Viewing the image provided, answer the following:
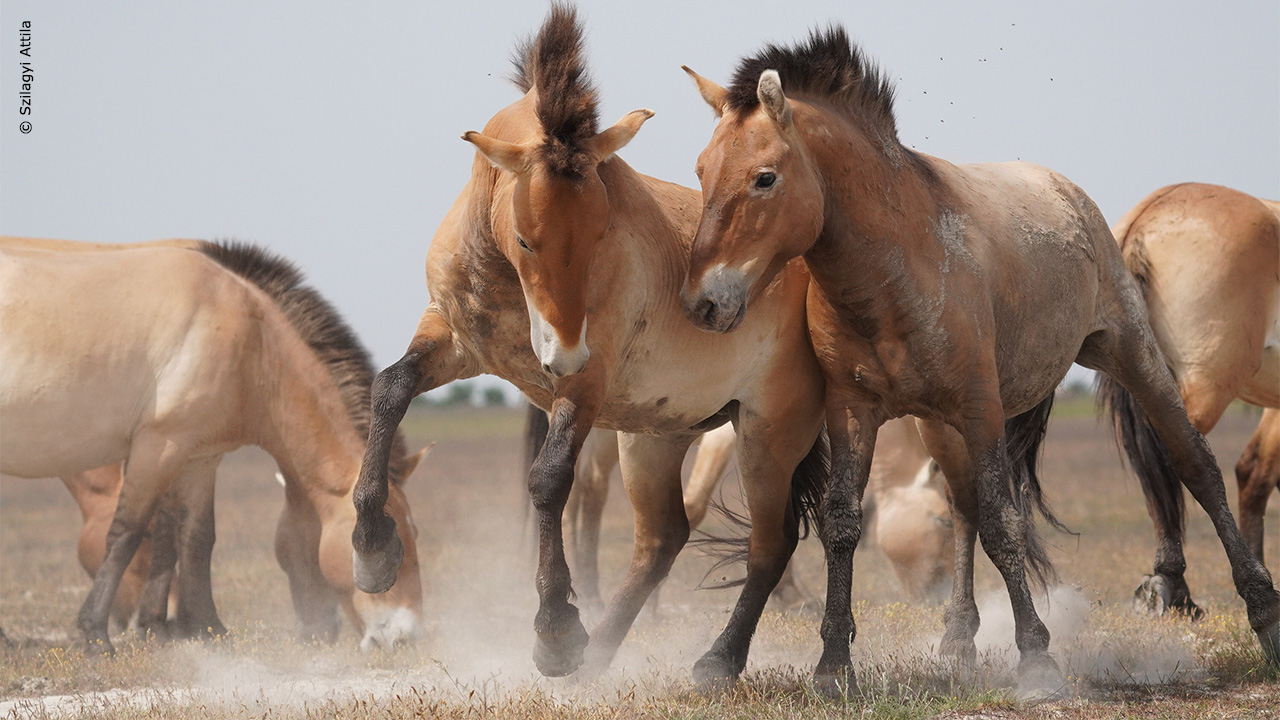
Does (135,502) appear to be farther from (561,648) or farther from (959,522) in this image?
(959,522)

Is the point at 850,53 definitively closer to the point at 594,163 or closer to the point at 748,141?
the point at 748,141

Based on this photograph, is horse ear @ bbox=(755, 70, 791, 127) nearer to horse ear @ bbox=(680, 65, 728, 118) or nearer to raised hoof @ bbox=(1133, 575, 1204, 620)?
horse ear @ bbox=(680, 65, 728, 118)

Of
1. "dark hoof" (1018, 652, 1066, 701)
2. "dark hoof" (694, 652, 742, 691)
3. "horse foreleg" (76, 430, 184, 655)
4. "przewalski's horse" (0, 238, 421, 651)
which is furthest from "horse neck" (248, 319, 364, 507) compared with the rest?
"dark hoof" (1018, 652, 1066, 701)

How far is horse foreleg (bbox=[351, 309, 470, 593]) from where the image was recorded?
4742 mm

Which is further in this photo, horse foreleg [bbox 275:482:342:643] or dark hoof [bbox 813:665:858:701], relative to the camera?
horse foreleg [bbox 275:482:342:643]

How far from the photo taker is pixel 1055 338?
5.36m

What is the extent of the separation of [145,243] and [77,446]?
100 inches

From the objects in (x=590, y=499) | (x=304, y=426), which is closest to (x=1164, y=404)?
(x=590, y=499)

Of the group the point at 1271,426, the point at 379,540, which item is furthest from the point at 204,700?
the point at 1271,426

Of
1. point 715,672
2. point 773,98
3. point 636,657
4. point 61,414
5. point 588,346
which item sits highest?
point 773,98

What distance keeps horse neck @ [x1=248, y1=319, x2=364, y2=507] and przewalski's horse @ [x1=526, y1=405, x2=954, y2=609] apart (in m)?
1.39

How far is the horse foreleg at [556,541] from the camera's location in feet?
14.1

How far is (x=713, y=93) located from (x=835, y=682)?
7.96ft

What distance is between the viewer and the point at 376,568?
15.9 feet
